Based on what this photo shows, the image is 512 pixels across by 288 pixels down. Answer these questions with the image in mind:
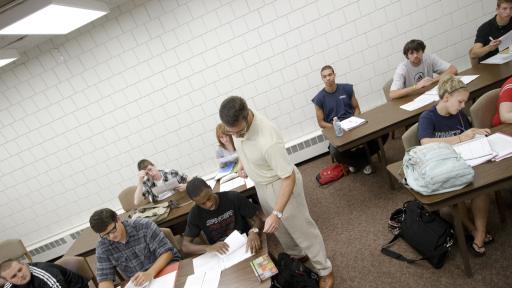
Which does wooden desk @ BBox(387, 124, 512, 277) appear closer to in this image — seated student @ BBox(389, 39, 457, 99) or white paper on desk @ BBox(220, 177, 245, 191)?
white paper on desk @ BBox(220, 177, 245, 191)

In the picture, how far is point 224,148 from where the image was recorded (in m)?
3.76

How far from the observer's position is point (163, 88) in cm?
438

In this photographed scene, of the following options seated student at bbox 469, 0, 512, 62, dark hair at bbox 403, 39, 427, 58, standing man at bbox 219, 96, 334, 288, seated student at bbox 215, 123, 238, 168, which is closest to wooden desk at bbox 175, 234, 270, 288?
standing man at bbox 219, 96, 334, 288

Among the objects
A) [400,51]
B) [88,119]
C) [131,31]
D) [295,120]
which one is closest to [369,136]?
[295,120]

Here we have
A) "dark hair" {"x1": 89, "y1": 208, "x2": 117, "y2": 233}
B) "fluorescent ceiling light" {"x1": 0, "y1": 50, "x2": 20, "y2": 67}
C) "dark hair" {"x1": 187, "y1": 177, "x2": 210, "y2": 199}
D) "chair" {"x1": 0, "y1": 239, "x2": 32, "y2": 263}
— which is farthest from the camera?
"chair" {"x1": 0, "y1": 239, "x2": 32, "y2": 263}

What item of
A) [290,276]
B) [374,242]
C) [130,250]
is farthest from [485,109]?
[130,250]

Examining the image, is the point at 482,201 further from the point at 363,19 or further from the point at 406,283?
the point at 363,19

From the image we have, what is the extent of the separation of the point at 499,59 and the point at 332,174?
7.50 ft

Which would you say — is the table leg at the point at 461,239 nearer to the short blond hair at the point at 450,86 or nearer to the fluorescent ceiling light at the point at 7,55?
the short blond hair at the point at 450,86

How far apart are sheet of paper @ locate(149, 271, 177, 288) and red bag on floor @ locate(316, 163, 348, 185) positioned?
2.43 meters

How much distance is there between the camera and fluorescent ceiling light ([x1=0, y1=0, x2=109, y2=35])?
97.2 inches

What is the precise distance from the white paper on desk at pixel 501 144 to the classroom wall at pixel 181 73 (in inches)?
99.6

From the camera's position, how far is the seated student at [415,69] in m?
3.54

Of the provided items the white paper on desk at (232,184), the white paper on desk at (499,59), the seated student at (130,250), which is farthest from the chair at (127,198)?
the white paper on desk at (499,59)
